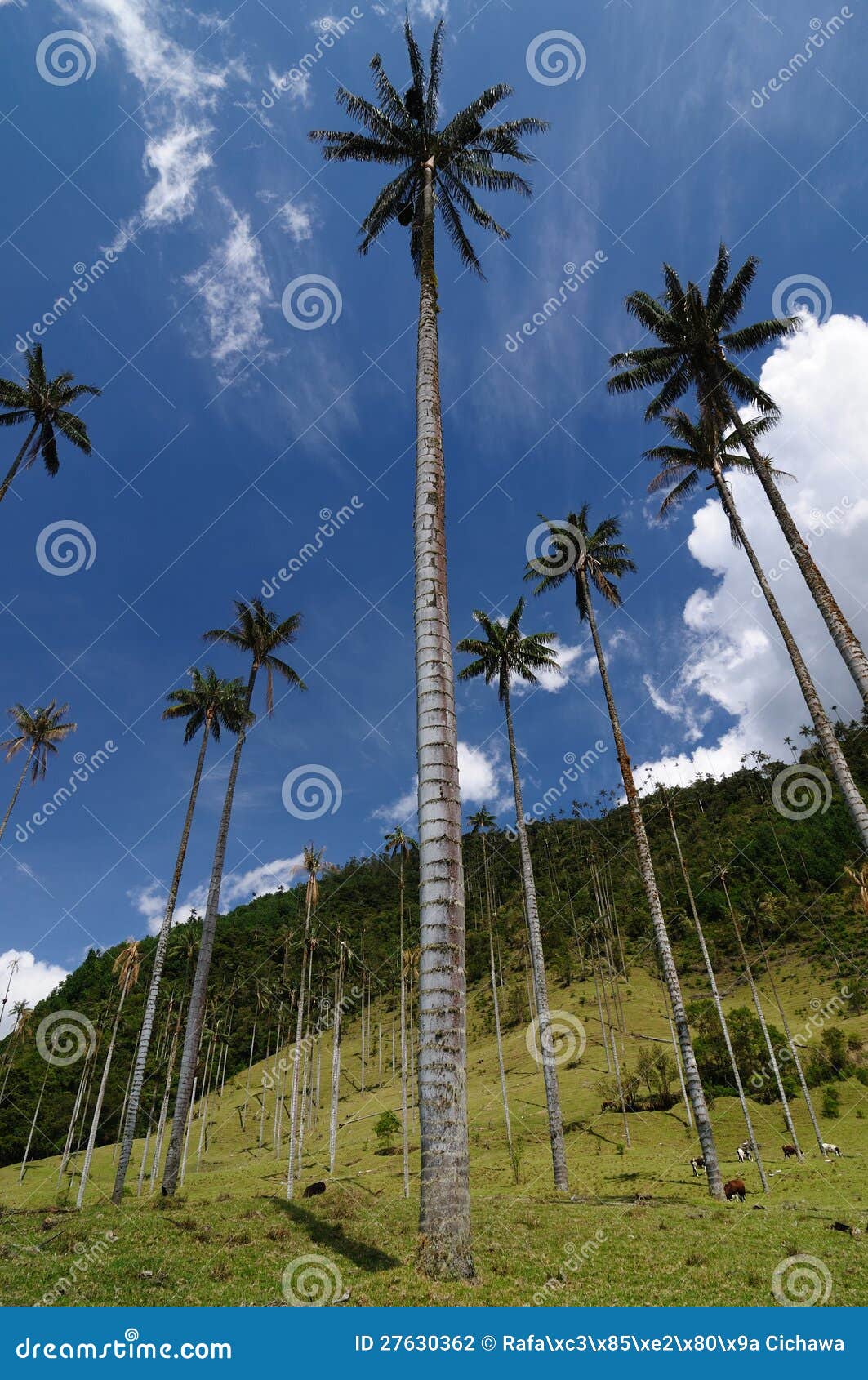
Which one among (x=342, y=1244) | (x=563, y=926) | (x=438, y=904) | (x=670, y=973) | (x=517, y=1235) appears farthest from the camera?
(x=563, y=926)

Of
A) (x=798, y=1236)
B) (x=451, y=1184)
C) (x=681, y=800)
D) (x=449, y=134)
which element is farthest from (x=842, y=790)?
(x=681, y=800)

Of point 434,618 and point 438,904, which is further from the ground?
point 434,618

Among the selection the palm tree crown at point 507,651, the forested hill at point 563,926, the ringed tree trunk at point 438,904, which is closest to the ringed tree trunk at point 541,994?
the palm tree crown at point 507,651

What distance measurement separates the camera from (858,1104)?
43562mm

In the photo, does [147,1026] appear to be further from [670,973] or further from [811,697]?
[811,697]

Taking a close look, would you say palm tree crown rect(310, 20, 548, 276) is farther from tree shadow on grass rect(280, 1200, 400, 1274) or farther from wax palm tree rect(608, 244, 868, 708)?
tree shadow on grass rect(280, 1200, 400, 1274)

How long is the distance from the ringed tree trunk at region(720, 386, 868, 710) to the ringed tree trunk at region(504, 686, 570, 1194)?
602 inches

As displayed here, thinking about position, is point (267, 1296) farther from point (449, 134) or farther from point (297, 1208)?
point (449, 134)

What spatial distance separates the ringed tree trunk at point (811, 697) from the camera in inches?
711

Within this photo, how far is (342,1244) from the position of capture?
11.6 metres

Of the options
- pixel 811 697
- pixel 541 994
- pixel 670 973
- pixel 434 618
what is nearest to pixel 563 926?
pixel 541 994

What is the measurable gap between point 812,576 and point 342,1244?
20.6 metres

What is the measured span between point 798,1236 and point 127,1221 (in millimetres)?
15599

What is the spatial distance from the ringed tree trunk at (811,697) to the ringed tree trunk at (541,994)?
42.6 ft
